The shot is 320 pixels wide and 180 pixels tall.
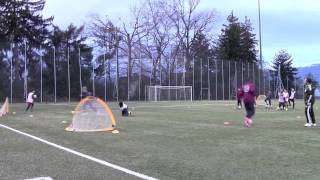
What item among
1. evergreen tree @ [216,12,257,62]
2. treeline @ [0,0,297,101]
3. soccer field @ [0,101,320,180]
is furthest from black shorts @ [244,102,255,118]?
evergreen tree @ [216,12,257,62]

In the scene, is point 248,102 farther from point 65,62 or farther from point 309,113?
point 65,62

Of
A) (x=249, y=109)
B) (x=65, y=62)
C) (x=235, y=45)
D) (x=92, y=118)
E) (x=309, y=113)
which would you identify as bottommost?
(x=92, y=118)

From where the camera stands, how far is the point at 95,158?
1205 cm

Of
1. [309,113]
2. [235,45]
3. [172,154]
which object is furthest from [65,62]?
[172,154]

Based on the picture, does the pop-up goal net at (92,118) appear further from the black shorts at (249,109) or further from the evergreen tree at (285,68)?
the evergreen tree at (285,68)

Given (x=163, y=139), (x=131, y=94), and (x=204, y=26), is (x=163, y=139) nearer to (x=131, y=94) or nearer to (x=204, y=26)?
(x=131, y=94)

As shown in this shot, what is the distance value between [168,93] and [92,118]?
55.0 metres

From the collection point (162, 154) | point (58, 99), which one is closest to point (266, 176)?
point (162, 154)

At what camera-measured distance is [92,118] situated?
19.8m

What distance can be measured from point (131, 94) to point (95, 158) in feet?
194

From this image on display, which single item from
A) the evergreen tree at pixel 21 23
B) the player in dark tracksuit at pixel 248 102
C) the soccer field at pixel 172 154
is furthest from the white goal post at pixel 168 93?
the soccer field at pixel 172 154

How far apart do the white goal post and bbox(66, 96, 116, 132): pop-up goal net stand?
168 feet

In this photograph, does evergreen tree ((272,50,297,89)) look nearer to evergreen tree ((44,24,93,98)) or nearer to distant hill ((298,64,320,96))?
distant hill ((298,64,320,96))

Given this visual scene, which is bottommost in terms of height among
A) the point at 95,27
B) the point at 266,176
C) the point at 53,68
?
the point at 266,176
